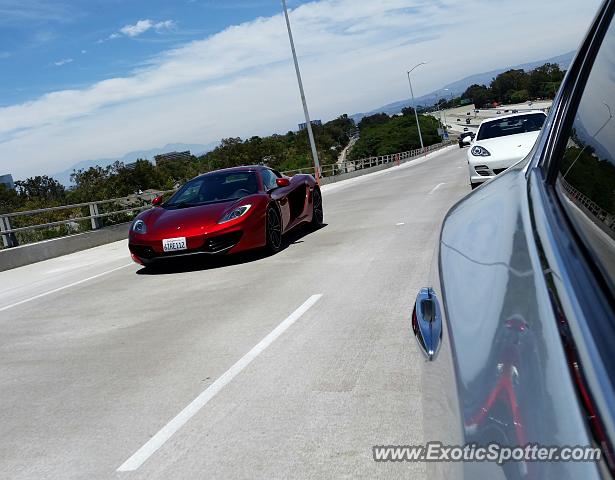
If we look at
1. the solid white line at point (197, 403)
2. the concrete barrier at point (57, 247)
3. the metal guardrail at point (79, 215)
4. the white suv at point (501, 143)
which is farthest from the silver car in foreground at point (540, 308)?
the metal guardrail at point (79, 215)

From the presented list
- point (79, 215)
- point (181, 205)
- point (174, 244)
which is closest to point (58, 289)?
point (174, 244)

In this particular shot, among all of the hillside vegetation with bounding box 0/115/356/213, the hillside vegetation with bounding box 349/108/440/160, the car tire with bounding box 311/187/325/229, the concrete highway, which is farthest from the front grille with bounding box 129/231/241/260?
the hillside vegetation with bounding box 349/108/440/160

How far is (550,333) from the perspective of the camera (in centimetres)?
115

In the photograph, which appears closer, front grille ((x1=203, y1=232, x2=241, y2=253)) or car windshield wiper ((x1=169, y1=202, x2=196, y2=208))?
front grille ((x1=203, y1=232, x2=241, y2=253))

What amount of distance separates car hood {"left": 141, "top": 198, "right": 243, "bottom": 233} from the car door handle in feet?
24.3

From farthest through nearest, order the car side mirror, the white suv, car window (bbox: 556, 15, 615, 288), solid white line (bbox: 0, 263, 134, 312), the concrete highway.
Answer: the white suv, the car side mirror, solid white line (bbox: 0, 263, 134, 312), the concrete highway, car window (bbox: 556, 15, 615, 288)

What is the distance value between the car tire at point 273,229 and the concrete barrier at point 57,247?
252 inches

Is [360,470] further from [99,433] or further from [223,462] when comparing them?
[99,433]

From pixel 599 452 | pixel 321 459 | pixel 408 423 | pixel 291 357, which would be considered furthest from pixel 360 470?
pixel 599 452

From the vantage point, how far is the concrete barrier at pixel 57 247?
45.2 ft

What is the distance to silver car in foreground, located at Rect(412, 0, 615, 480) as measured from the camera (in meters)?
0.98

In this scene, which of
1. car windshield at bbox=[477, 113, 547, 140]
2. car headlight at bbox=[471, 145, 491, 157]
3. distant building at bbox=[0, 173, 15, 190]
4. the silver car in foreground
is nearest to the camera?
the silver car in foreground

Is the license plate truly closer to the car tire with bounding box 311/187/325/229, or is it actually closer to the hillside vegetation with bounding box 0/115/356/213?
the car tire with bounding box 311/187/325/229

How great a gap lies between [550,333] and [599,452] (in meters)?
0.32
